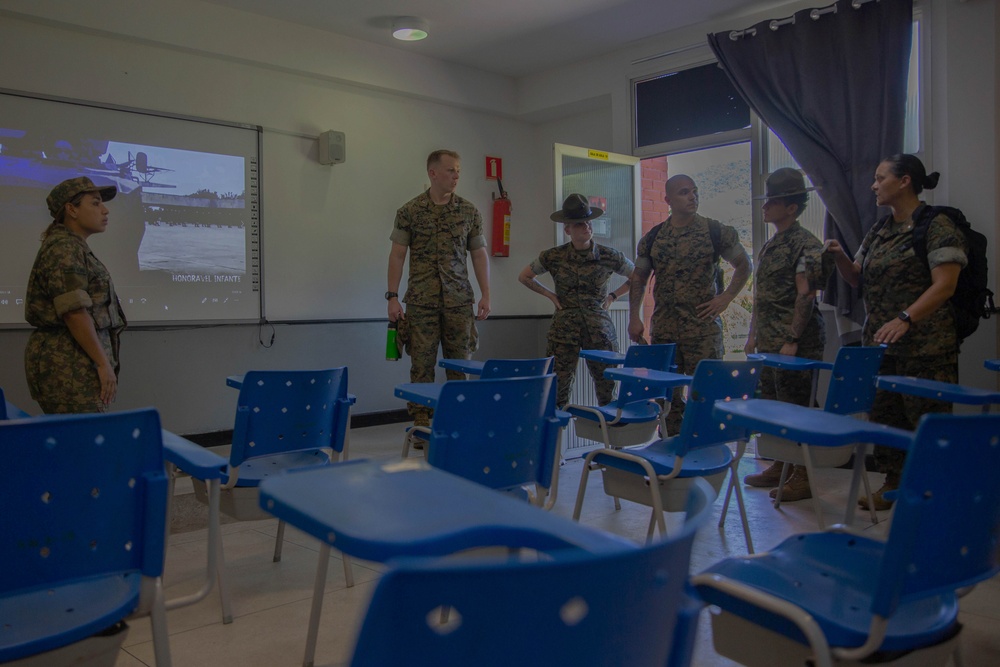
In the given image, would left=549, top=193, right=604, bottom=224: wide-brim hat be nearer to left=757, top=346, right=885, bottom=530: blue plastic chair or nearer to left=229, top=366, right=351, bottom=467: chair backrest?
left=757, top=346, right=885, bottom=530: blue plastic chair

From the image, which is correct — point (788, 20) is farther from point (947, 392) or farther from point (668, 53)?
point (947, 392)

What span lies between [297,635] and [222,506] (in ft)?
1.50

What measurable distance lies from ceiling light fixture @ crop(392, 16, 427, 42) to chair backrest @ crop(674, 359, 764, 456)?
158 inches

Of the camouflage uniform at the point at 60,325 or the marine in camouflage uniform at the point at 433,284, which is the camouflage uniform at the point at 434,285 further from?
the camouflage uniform at the point at 60,325

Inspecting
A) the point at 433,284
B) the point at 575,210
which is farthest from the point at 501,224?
the point at 433,284

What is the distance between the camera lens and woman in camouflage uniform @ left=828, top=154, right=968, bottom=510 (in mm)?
3078

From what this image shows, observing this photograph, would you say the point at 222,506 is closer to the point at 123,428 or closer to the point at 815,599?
the point at 123,428

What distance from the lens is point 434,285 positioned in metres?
4.55

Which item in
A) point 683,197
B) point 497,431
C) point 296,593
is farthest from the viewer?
point 683,197

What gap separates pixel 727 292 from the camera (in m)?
4.07

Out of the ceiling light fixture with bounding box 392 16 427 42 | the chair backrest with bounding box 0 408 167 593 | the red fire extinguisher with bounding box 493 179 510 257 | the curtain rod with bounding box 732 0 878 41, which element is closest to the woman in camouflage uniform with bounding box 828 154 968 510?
the curtain rod with bounding box 732 0 878 41

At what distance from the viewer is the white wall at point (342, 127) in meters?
4.25

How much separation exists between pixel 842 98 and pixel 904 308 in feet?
6.22

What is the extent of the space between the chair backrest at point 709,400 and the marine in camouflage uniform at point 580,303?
2.04 meters
